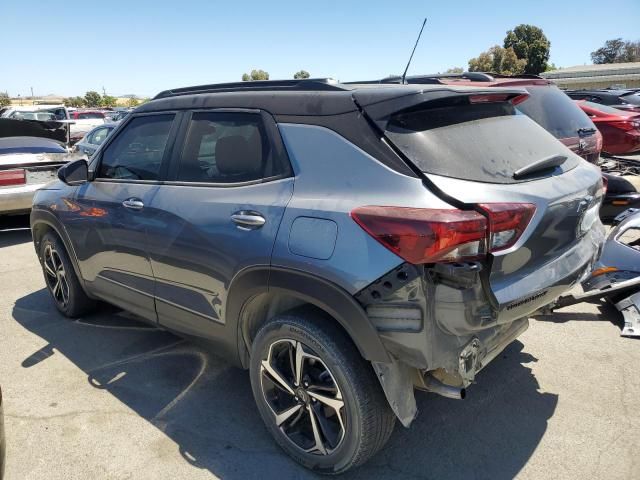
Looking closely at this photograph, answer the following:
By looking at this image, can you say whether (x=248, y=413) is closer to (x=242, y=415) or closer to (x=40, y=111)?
(x=242, y=415)

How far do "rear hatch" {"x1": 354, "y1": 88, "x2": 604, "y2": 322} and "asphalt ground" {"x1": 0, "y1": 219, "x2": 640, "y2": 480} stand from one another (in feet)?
2.87

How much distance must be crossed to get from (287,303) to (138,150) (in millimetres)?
1691

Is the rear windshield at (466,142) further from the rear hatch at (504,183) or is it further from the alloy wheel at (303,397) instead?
the alloy wheel at (303,397)

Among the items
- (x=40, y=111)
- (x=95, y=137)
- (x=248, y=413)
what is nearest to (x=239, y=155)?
(x=248, y=413)

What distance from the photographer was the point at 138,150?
11.5ft

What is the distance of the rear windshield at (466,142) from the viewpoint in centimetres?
221

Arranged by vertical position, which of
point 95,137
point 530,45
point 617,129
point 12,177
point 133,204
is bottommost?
point 617,129

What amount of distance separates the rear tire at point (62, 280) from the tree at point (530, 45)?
60736 millimetres

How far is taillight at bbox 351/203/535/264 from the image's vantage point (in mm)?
2004

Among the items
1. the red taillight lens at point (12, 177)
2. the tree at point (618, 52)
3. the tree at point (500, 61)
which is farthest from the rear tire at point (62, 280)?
the tree at point (618, 52)

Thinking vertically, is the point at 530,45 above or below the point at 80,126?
above

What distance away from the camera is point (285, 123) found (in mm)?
2582

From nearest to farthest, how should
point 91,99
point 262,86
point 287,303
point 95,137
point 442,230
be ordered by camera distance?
point 442,230
point 287,303
point 262,86
point 95,137
point 91,99

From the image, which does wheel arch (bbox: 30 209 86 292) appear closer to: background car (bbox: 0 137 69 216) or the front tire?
the front tire
